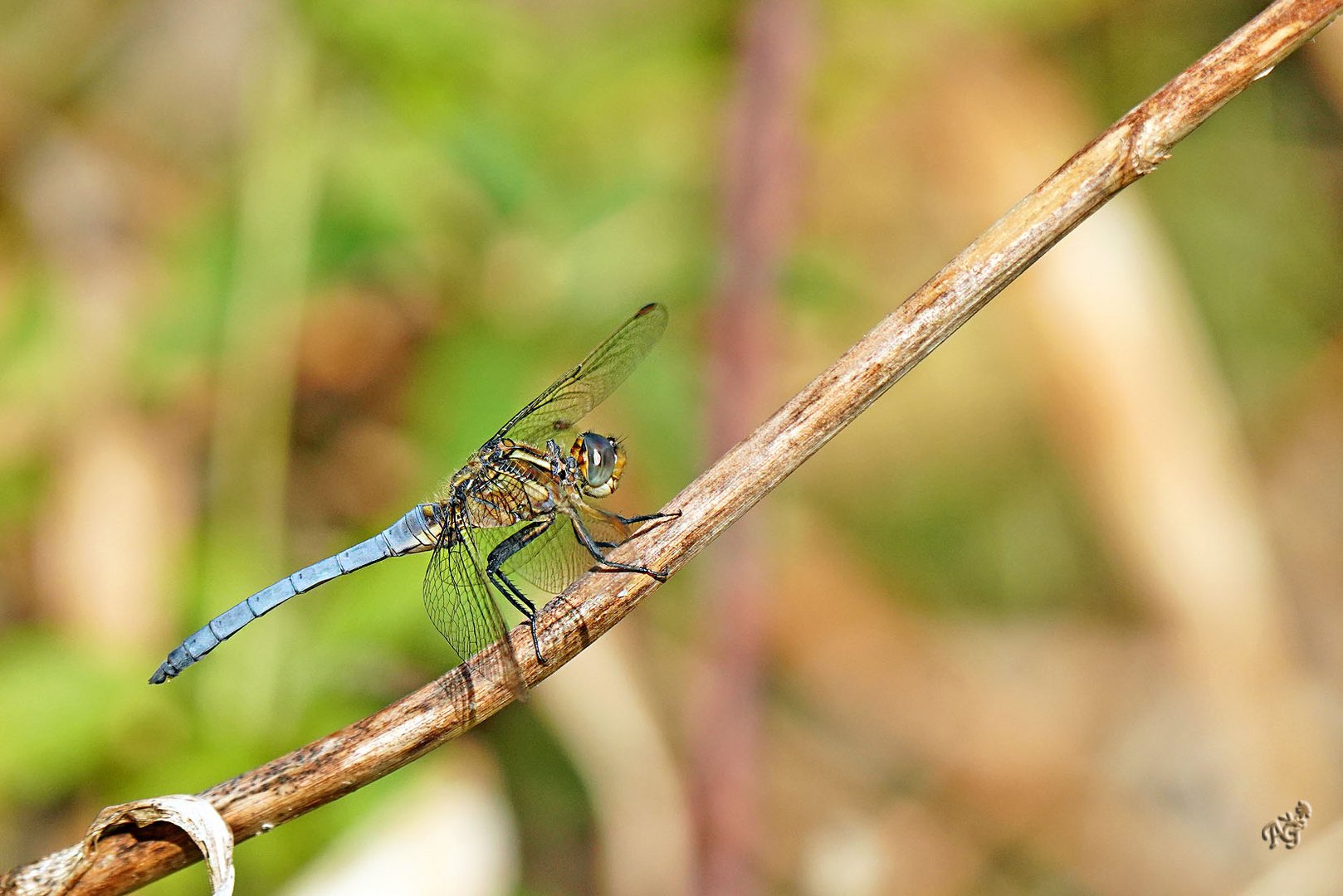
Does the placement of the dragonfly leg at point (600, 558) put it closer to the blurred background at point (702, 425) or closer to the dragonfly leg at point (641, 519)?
the dragonfly leg at point (641, 519)

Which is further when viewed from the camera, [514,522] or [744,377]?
[514,522]

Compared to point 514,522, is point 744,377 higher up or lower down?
lower down

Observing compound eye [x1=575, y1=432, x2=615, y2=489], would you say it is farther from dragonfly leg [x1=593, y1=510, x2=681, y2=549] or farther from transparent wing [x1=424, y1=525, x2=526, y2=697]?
transparent wing [x1=424, y1=525, x2=526, y2=697]

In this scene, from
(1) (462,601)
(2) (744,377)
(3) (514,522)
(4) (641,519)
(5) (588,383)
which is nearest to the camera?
(4) (641,519)

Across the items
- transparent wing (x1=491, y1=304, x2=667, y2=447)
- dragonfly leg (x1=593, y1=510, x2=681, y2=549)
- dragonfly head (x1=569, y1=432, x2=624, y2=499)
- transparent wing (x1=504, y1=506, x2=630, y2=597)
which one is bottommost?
dragonfly leg (x1=593, y1=510, x2=681, y2=549)

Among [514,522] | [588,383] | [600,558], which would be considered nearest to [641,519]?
[600,558]

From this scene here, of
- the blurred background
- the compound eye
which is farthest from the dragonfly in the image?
the blurred background

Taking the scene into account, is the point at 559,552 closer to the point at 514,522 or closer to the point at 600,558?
the point at 514,522
